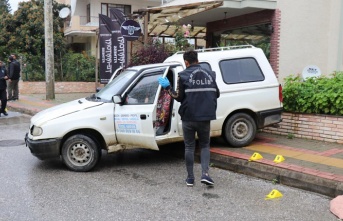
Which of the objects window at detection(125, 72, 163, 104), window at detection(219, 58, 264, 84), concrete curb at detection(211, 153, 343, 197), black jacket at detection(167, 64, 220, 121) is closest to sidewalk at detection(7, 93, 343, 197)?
concrete curb at detection(211, 153, 343, 197)

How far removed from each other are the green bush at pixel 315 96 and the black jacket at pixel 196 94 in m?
3.35

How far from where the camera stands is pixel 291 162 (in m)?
6.36

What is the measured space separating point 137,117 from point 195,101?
1.37 meters

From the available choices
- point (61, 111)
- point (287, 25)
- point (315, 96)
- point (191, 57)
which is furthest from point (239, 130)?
point (287, 25)

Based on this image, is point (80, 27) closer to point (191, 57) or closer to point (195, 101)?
point (191, 57)

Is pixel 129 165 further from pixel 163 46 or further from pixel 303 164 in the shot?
pixel 163 46

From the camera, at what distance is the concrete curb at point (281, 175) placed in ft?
17.8

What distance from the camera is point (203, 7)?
11.3m

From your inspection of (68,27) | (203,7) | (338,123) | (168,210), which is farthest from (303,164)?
(68,27)

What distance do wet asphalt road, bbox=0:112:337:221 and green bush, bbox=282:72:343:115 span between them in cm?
268

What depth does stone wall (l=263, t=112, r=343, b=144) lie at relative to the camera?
7699 mm

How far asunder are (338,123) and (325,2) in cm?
592

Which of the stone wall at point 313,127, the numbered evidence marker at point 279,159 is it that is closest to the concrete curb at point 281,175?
the numbered evidence marker at point 279,159

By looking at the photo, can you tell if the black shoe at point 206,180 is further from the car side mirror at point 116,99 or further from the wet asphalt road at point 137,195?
the car side mirror at point 116,99
